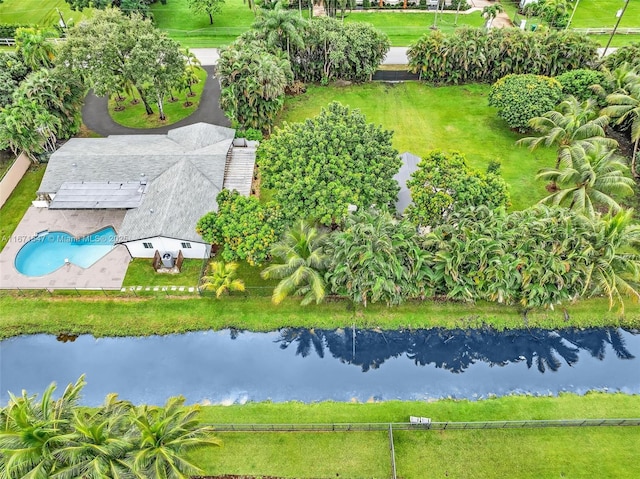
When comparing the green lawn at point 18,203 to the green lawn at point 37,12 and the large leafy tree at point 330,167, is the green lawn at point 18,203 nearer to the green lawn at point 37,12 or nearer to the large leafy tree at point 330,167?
the large leafy tree at point 330,167

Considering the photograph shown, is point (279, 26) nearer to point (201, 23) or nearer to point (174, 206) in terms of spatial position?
point (174, 206)

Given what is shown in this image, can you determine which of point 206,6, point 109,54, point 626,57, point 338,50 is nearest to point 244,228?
point 109,54

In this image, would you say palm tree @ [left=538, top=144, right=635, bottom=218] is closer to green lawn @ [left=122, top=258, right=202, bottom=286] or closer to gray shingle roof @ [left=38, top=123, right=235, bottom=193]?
gray shingle roof @ [left=38, top=123, right=235, bottom=193]

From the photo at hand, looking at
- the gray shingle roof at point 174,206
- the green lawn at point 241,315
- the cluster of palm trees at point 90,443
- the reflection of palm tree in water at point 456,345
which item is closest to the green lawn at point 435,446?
the reflection of palm tree in water at point 456,345

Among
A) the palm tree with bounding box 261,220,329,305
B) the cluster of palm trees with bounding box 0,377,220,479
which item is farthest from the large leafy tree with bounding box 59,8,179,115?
the cluster of palm trees with bounding box 0,377,220,479

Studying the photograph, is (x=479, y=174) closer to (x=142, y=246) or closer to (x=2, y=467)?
(x=142, y=246)

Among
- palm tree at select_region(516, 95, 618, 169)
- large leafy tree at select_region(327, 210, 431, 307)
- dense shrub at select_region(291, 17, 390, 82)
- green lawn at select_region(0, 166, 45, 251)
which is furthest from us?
dense shrub at select_region(291, 17, 390, 82)
